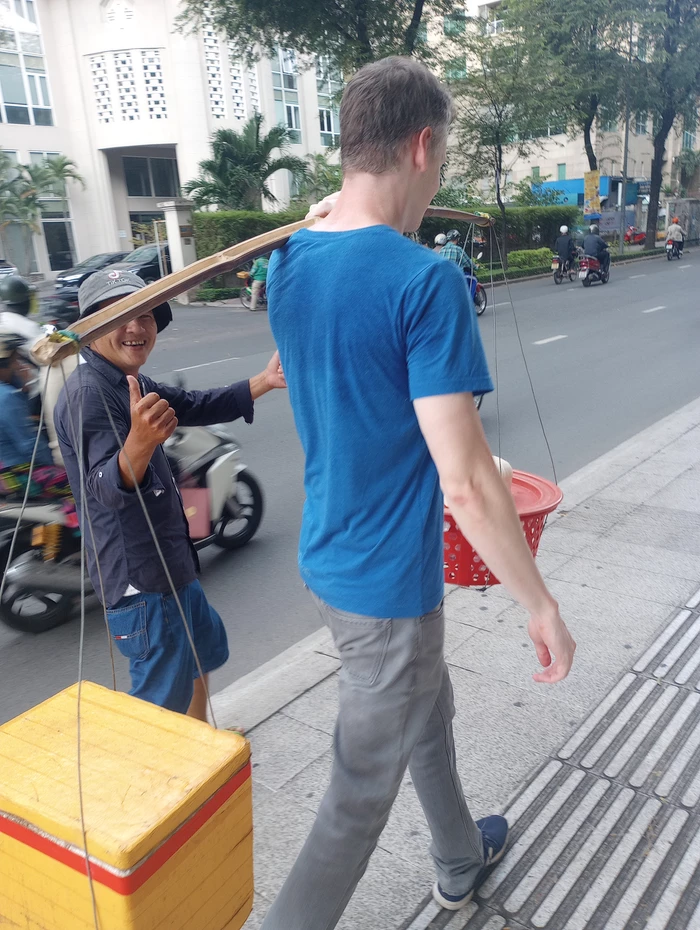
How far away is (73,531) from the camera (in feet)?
13.4

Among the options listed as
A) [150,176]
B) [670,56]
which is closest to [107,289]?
[670,56]

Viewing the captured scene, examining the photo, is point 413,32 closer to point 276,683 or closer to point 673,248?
point 673,248

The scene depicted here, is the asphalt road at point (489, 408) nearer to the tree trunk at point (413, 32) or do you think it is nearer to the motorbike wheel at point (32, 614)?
the motorbike wheel at point (32, 614)

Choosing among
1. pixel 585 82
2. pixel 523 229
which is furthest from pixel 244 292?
pixel 585 82

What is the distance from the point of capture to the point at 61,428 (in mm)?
2260

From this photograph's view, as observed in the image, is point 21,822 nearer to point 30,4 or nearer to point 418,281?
point 418,281

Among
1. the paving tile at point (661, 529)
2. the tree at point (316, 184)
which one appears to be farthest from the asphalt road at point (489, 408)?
the tree at point (316, 184)

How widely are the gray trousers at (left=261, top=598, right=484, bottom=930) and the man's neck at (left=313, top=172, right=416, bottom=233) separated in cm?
79

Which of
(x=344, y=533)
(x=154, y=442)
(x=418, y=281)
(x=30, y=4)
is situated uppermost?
(x=30, y=4)

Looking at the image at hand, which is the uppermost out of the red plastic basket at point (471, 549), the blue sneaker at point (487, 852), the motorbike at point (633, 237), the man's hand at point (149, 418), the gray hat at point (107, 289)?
the gray hat at point (107, 289)

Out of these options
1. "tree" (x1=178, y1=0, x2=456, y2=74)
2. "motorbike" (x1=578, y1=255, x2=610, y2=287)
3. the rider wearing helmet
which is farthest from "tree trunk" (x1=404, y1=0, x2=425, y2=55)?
the rider wearing helmet

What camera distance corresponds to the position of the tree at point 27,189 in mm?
32094

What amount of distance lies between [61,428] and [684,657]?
2599 mm

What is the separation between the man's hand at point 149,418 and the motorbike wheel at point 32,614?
2.58 meters
